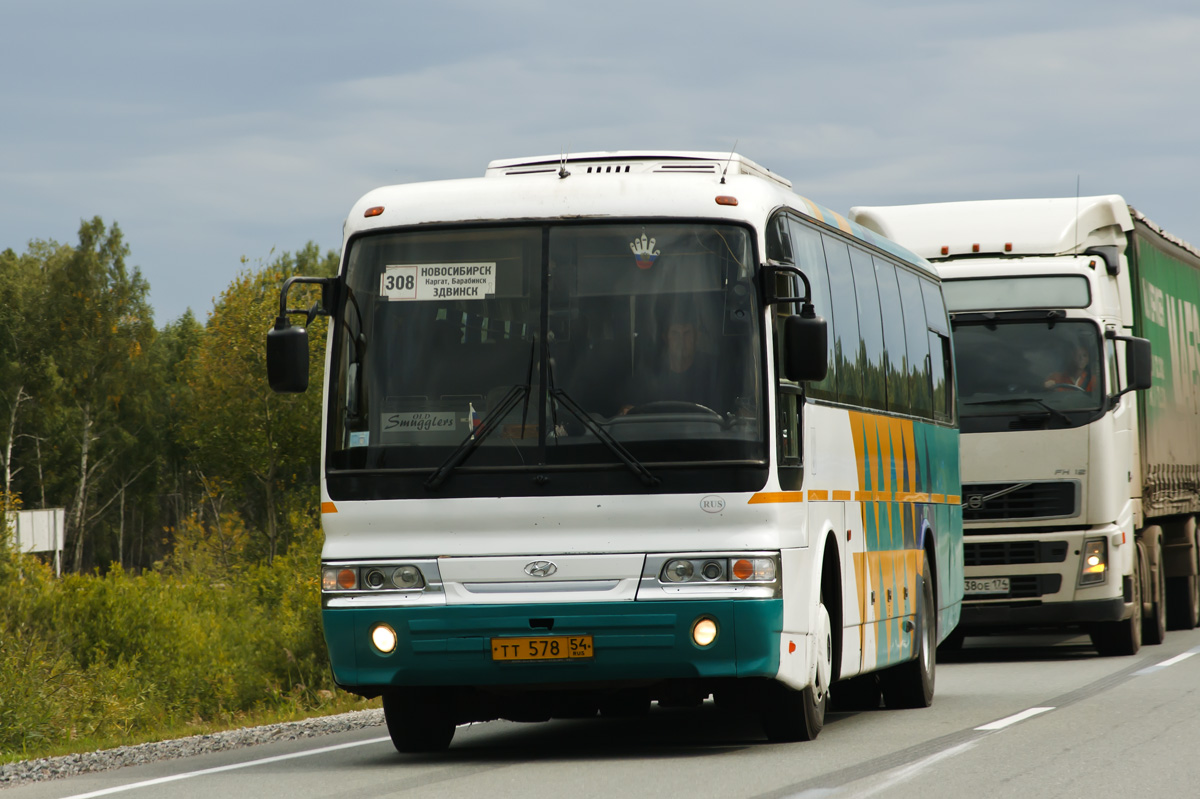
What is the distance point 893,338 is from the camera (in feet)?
46.5

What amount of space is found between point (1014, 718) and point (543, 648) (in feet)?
13.3

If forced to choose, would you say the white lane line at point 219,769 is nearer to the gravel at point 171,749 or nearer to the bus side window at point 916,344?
the gravel at point 171,749

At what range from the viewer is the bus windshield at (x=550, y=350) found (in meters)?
10.1

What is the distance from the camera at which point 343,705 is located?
18.4m

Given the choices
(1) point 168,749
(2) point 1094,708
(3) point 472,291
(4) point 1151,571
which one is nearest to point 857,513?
(2) point 1094,708

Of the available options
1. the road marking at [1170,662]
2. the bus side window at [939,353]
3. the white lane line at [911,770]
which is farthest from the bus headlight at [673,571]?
the road marking at [1170,662]

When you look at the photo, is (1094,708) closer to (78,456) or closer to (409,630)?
(409,630)

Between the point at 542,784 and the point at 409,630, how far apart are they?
1.26m

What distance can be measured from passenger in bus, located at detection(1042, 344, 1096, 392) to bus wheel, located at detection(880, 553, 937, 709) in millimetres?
4907

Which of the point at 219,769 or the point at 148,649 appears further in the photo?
the point at 148,649

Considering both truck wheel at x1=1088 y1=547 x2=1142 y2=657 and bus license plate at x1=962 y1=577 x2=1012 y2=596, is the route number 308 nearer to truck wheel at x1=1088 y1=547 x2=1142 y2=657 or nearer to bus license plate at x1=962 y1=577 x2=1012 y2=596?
bus license plate at x1=962 y1=577 x2=1012 y2=596

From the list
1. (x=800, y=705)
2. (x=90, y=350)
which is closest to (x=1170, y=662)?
(x=800, y=705)

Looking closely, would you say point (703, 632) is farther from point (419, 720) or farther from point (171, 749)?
point (171, 749)

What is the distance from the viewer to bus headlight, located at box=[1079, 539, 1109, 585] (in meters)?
19.1
